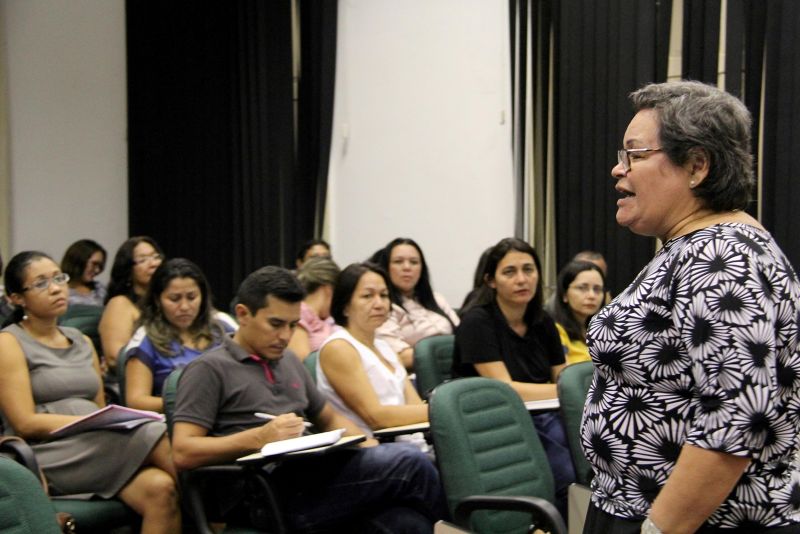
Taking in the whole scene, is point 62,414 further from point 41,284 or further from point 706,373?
point 706,373

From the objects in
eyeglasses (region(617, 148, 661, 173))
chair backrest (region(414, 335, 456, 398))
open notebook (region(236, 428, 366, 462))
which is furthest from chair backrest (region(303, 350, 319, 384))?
eyeglasses (region(617, 148, 661, 173))

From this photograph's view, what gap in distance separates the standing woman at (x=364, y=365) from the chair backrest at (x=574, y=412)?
1.75ft

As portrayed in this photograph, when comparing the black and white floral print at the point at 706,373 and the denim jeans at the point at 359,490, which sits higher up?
the black and white floral print at the point at 706,373

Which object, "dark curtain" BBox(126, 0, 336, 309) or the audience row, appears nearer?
the audience row

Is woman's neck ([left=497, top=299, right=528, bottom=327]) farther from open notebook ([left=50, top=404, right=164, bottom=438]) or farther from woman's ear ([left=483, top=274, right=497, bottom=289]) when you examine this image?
open notebook ([left=50, top=404, right=164, bottom=438])

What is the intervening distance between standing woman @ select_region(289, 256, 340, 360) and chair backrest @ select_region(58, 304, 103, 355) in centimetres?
104

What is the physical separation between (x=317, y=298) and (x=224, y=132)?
277cm

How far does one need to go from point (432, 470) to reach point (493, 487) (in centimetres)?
32

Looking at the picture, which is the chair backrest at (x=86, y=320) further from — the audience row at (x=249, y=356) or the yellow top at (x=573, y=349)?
the yellow top at (x=573, y=349)

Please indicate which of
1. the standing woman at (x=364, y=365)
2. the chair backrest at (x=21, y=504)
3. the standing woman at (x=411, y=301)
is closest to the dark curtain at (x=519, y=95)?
the standing woman at (x=411, y=301)

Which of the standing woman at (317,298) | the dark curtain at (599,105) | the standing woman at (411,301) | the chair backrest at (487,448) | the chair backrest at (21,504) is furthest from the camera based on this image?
the dark curtain at (599,105)

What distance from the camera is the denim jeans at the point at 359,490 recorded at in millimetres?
2822

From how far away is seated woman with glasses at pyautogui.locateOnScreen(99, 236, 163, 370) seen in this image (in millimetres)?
4488

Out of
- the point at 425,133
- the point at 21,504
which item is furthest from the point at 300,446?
the point at 425,133
